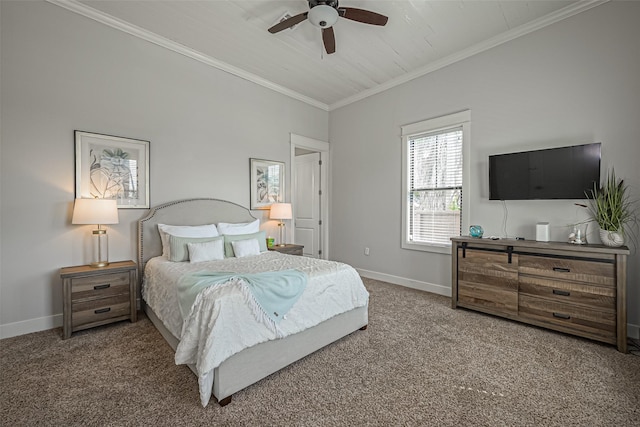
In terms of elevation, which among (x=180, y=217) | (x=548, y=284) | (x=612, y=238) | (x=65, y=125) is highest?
(x=65, y=125)

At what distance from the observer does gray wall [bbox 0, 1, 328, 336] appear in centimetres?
264

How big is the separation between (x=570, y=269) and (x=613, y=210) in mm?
642

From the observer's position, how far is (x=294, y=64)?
4.01 m

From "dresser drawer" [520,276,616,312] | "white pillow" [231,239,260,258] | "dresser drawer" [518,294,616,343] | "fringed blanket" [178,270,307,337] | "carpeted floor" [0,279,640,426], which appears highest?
"white pillow" [231,239,260,258]

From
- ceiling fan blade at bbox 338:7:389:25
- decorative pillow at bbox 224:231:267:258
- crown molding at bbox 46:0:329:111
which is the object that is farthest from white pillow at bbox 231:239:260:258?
ceiling fan blade at bbox 338:7:389:25

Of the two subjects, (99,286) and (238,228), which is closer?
(99,286)

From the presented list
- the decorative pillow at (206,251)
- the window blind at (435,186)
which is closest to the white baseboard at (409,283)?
the window blind at (435,186)

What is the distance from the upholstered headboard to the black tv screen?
339cm

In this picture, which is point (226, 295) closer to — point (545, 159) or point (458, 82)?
point (545, 159)

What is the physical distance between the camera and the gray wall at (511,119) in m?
2.69

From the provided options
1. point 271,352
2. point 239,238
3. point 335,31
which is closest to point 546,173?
point 335,31

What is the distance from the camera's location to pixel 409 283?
4355 millimetres

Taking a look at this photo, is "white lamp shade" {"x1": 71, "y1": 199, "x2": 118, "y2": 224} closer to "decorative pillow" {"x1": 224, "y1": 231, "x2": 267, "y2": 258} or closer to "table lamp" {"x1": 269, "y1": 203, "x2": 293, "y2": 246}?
"decorative pillow" {"x1": 224, "y1": 231, "x2": 267, "y2": 258}

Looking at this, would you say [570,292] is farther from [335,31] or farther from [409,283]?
[335,31]
